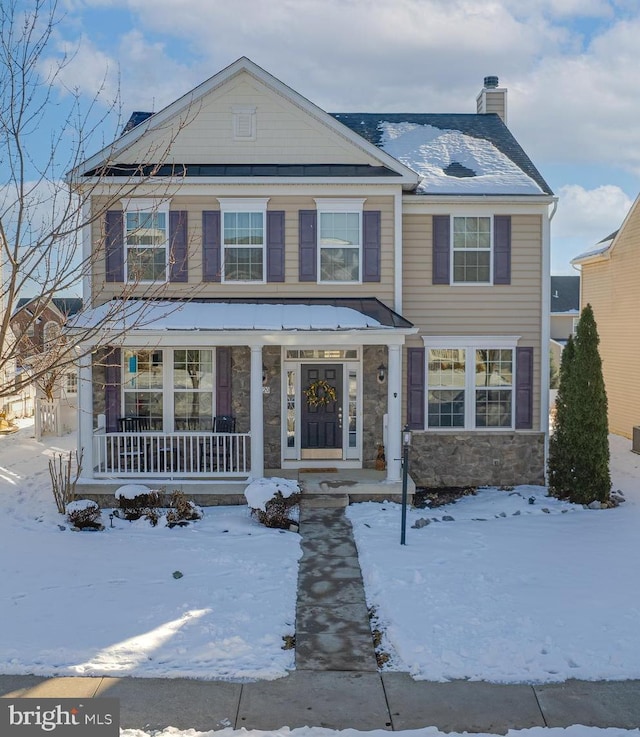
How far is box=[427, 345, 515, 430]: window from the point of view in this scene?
523 inches

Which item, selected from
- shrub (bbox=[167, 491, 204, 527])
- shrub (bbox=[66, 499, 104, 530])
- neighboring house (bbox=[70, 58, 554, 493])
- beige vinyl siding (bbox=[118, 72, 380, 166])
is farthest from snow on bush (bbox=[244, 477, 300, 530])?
beige vinyl siding (bbox=[118, 72, 380, 166])

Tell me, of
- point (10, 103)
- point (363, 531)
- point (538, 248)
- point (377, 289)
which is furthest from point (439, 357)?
point (10, 103)

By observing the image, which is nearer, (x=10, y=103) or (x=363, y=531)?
(x=10, y=103)

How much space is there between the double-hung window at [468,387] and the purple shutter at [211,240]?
14.7ft

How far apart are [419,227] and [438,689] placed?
364 inches

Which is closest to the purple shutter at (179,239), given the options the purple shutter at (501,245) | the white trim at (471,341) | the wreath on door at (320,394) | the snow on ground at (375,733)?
the wreath on door at (320,394)

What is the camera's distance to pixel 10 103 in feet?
17.7

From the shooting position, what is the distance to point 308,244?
12805 millimetres

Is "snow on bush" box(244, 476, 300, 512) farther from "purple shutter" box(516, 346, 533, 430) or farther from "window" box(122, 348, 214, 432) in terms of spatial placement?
"purple shutter" box(516, 346, 533, 430)

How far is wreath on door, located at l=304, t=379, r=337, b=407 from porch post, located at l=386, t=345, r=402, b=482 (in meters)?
1.53

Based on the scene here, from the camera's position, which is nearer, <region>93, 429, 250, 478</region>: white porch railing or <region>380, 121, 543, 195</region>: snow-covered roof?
<region>93, 429, 250, 478</region>: white porch railing

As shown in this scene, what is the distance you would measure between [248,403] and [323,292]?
256 centimetres

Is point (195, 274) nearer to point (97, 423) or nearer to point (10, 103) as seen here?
point (97, 423)

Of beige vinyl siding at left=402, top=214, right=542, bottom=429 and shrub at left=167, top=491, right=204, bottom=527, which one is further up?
beige vinyl siding at left=402, top=214, right=542, bottom=429
